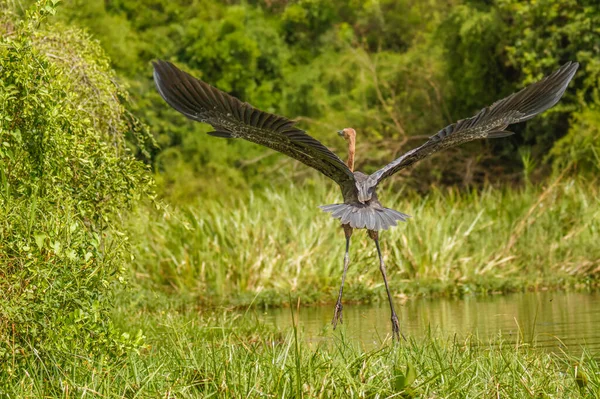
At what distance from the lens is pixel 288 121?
22.1 feet

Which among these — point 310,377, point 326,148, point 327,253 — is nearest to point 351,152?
point 326,148

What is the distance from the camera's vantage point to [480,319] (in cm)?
1012

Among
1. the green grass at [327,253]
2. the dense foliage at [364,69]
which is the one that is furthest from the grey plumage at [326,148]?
the dense foliage at [364,69]

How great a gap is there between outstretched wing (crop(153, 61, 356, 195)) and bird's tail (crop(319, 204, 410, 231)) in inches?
19.0

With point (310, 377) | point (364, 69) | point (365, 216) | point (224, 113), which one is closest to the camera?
point (310, 377)

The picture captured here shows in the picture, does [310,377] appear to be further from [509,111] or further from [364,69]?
[364,69]

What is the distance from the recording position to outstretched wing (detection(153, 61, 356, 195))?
659 cm

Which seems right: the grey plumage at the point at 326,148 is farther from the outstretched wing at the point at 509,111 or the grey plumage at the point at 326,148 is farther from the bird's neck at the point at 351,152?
the bird's neck at the point at 351,152

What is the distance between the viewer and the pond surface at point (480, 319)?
8.30 metres

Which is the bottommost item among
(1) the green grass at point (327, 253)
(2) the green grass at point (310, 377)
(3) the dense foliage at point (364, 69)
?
(2) the green grass at point (310, 377)

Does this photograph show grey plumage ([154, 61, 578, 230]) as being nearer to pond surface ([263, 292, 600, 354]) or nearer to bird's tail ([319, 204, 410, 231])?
bird's tail ([319, 204, 410, 231])

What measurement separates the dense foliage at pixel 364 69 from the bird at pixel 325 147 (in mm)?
10664

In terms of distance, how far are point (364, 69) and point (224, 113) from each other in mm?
20962

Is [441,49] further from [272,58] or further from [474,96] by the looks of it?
[272,58]
